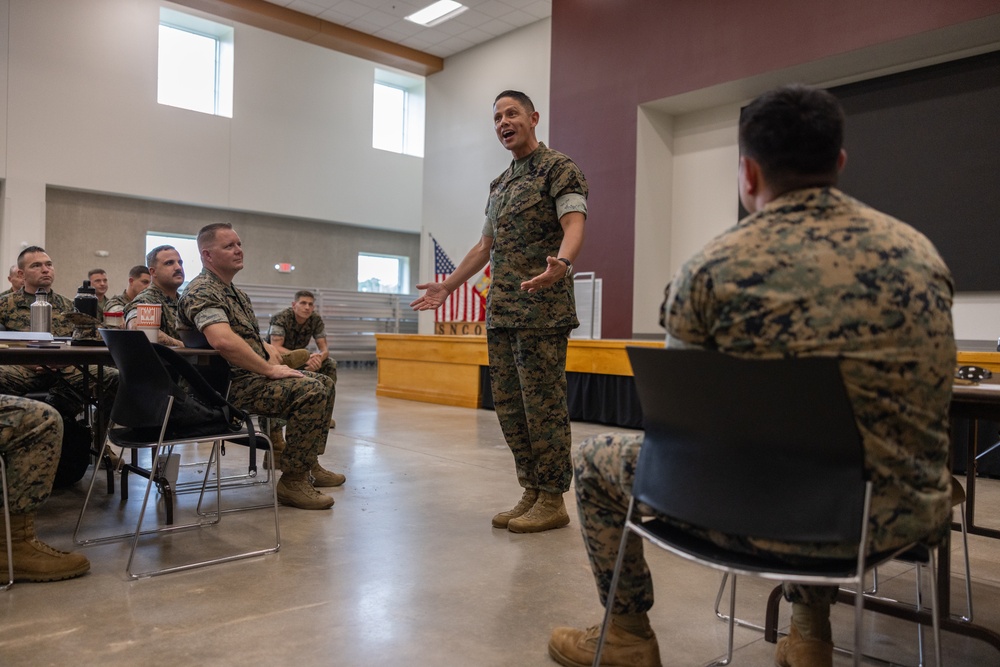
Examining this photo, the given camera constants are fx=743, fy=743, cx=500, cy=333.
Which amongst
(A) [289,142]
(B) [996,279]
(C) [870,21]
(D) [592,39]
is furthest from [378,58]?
(B) [996,279]

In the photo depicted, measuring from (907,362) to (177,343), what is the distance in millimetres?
2792

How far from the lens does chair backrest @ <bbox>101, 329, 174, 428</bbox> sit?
2.28m

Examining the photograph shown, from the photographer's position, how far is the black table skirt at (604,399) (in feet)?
19.5

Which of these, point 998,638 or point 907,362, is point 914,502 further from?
point 998,638

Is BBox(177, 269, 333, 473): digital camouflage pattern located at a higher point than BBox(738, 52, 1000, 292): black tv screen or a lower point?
lower

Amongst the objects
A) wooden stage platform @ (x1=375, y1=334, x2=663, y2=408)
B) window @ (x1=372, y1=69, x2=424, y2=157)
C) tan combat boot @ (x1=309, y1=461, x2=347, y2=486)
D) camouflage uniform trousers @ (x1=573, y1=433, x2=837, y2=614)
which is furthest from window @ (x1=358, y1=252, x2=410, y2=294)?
camouflage uniform trousers @ (x1=573, y1=433, x2=837, y2=614)

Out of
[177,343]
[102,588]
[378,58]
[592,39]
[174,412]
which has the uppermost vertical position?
[378,58]

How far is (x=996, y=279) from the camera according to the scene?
5867mm

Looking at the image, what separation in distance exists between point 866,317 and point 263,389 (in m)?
2.37

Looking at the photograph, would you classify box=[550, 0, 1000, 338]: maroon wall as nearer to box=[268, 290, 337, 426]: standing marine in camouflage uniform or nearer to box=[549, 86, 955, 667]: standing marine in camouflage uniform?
box=[268, 290, 337, 426]: standing marine in camouflage uniform

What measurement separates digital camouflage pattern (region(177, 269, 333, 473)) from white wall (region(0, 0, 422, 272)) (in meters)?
8.60

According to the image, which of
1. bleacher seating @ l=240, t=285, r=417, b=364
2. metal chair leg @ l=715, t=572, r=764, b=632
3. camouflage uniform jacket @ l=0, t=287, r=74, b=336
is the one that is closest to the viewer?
metal chair leg @ l=715, t=572, r=764, b=632

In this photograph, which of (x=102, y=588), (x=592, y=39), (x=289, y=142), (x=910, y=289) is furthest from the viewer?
(x=289, y=142)

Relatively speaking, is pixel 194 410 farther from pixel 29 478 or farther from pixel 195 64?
pixel 195 64
